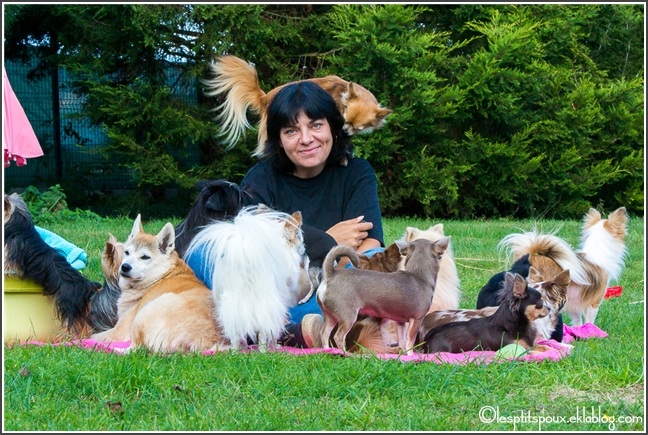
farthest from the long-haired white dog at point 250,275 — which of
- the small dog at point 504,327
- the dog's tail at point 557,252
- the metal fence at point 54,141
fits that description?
the metal fence at point 54,141

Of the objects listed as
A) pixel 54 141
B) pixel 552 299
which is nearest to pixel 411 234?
pixel 552 299

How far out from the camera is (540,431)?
8.40 feet

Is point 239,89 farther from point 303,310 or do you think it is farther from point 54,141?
point 54,141

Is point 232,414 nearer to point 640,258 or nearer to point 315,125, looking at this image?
point 315,125

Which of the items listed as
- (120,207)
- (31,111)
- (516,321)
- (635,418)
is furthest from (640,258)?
(31,111)

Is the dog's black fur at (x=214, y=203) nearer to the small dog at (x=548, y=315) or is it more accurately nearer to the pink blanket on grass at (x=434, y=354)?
the pink blanket on grass at (x=434, y=354)

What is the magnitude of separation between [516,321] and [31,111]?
10.5 meters

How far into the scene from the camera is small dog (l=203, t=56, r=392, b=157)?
493 centimetres

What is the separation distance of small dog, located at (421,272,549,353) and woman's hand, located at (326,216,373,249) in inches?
31.7

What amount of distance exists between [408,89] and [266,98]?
17.4ft

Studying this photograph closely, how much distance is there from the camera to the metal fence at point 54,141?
11.6 metres

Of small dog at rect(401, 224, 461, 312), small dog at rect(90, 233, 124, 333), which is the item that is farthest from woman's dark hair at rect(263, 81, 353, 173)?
small dog at rect(90, 233, 124, 333)

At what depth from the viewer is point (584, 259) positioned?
4723 millimetres

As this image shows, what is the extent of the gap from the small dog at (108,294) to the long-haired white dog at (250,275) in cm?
81
